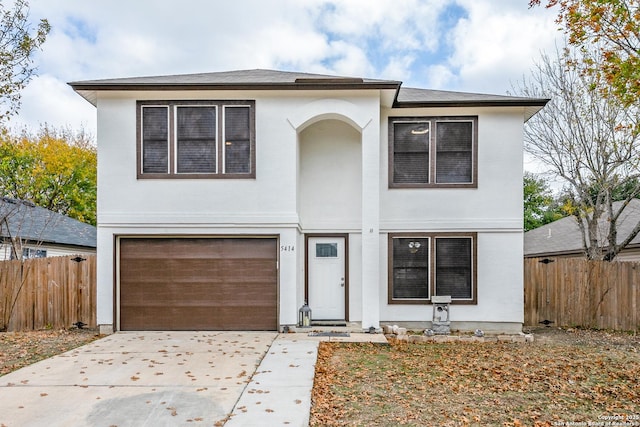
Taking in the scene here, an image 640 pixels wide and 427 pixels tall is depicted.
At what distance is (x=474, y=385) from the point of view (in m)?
7.12

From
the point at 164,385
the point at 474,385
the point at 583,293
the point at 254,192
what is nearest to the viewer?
the point at 164,385

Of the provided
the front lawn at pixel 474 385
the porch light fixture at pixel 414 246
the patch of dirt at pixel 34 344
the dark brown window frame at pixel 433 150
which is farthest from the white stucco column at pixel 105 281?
the porch light fixture at pixel 414 246

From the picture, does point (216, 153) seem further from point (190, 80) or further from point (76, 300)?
point (76, 300)

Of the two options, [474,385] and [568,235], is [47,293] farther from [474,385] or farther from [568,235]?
[568,235]

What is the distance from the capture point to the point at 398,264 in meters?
Result: 12.1

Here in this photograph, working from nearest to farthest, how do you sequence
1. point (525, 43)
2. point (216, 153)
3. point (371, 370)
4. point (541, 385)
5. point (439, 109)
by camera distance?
point (541, 385) < point (371, 370) < point (216, 153) < point (439, 109) < point (525, 43)

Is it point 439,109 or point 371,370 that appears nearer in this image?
point 371,370

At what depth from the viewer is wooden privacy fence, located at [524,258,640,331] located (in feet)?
41.9

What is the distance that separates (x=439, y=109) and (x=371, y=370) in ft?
21.8

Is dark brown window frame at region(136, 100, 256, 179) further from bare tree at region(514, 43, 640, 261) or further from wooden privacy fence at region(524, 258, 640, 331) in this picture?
bare tree at region(514, 43, 640, 261)

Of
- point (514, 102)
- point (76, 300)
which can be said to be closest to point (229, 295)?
point (76, 300)

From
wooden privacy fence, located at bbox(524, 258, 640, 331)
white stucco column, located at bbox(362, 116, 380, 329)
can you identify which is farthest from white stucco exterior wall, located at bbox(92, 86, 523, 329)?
wooden privacy fence, located at bbox(524, 258, 640, 331)

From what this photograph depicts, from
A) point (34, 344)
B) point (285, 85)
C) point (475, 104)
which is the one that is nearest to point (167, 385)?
point (34, 344)

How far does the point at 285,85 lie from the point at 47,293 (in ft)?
24.5
